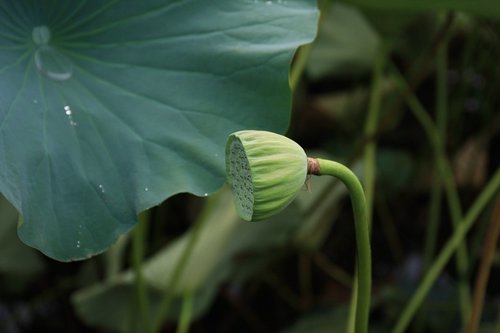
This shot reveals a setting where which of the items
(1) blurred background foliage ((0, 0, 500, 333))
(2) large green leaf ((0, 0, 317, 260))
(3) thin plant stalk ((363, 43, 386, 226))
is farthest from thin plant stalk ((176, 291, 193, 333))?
(2) large green leaf ((0, 0, 317, 260))

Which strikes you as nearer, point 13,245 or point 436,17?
point 13,245

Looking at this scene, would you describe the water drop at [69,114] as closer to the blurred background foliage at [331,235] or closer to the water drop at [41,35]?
the water drop at [41,35]

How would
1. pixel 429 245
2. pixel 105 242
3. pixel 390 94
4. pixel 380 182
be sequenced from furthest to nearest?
pixel 390 94, pixel 380 182, pixel 429 245, pixel 105 242

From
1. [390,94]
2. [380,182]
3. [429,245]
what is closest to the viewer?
[429,245]

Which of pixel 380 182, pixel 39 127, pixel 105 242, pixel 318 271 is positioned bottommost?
pixel 318 271

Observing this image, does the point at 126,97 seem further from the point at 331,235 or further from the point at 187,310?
the point at 331,235

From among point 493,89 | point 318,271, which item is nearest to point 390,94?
point 493,89

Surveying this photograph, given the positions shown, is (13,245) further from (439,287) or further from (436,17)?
(436,17)
